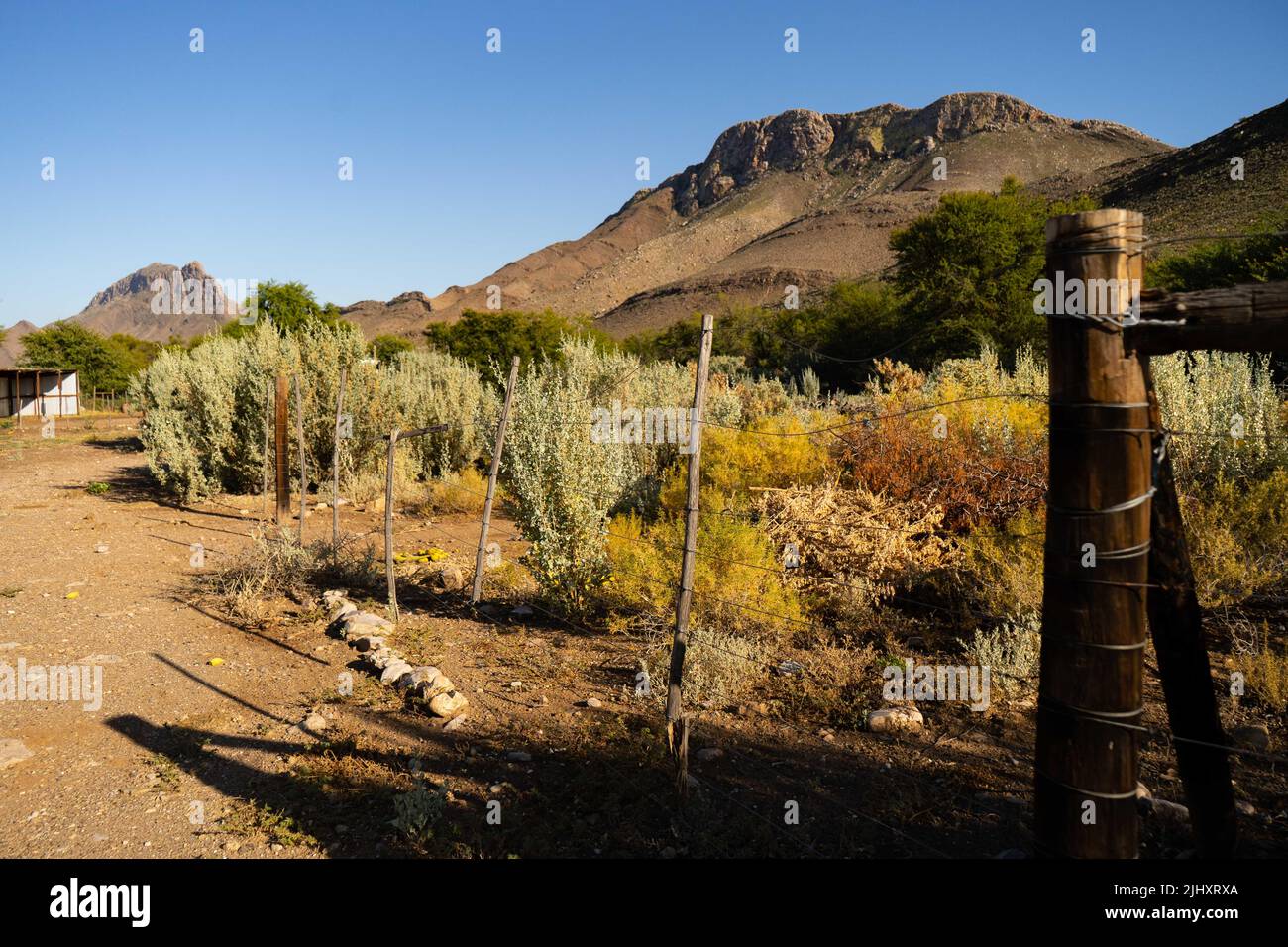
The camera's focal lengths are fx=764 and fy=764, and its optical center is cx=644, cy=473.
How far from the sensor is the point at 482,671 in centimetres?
630

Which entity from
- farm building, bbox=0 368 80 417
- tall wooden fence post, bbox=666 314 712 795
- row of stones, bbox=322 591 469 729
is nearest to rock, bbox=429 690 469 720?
row of stones, bbox=322 591 469 729

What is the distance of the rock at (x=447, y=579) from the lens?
900 cm

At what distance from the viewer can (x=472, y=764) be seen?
4.75 metres

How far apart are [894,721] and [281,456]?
10.6 meters

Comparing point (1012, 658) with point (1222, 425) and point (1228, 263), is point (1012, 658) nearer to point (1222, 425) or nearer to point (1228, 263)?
point (1222, 425)

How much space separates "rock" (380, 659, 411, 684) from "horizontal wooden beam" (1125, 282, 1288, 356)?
18.3 feet

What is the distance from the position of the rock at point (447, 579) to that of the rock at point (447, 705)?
349cm

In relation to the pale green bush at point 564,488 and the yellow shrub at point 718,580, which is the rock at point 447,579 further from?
the yellow shrub at point 718,580

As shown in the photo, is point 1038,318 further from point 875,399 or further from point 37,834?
point 37,834

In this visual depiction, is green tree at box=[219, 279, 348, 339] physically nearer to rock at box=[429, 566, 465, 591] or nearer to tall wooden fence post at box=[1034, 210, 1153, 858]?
rock at box=[429, 566, 465, 591]
